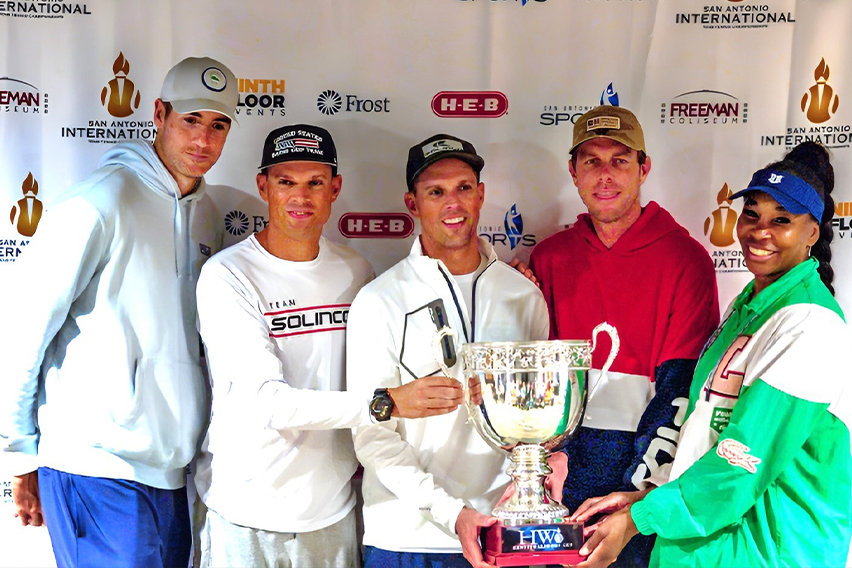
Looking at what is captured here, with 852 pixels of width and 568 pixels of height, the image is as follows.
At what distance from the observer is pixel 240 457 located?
8.20ft

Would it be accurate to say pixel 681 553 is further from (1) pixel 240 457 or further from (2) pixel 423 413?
(1) pixel 240 457

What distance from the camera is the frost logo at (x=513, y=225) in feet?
10.1

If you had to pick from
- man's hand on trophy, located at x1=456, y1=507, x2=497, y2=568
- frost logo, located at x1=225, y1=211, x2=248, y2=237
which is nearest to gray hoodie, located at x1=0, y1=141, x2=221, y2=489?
frost logo, located at x1=225, y1=211, x2=248, y2=237

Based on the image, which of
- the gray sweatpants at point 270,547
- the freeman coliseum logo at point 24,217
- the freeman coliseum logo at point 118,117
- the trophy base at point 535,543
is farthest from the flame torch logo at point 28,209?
the trophy base at point 535,543

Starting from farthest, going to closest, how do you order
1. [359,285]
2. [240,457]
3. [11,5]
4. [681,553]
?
[11,5], [359,285], [240,457], [681,553]

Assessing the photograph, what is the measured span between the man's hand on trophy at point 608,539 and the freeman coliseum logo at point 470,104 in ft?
4.89

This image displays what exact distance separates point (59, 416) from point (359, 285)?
101cm

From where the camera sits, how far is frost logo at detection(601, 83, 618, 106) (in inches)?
120

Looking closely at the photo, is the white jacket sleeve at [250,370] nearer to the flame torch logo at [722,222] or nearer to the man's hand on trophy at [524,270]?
the man's hand on trophy at [524,270]

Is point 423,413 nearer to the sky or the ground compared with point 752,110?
nearer to the ground

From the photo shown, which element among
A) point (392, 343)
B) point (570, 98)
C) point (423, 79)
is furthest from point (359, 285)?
point (570, 98)

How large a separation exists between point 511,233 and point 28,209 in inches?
A: 69.7

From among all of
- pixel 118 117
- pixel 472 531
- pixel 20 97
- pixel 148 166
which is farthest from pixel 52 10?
pixel 472 531

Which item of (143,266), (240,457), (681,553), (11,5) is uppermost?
(11,5)
